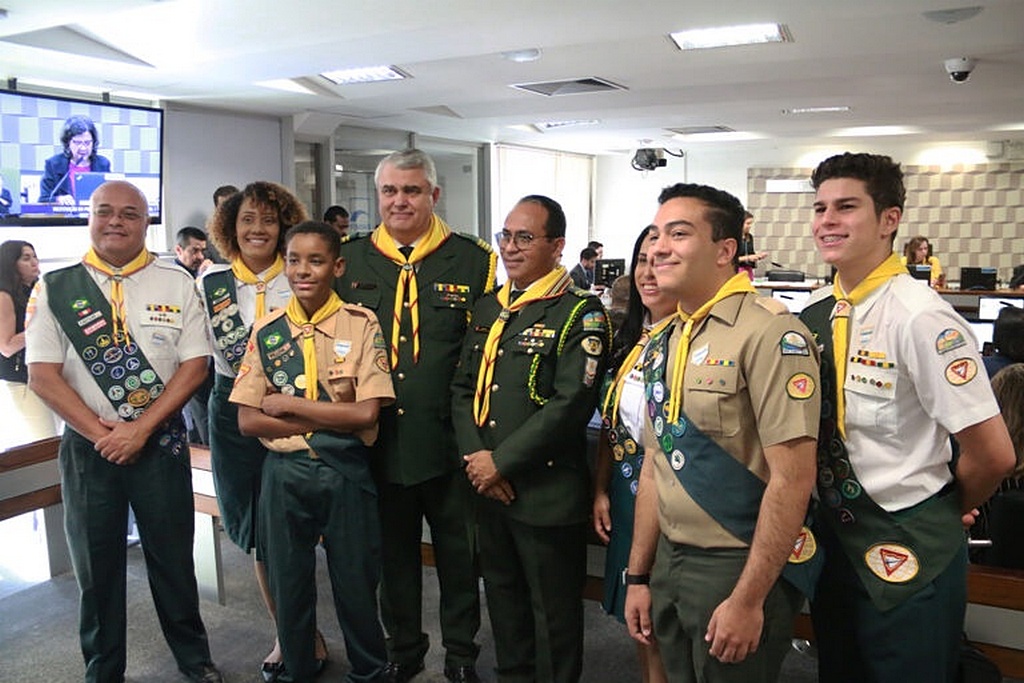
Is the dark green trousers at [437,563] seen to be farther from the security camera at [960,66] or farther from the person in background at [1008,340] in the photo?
the security camera at [960,66]

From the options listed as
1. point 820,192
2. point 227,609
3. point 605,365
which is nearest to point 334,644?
point 227,609

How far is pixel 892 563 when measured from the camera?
1.80 m

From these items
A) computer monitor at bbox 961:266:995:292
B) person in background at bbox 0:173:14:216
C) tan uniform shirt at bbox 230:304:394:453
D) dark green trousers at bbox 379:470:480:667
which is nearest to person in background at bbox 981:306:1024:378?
dark green trousers at bbox 379:470:480:667

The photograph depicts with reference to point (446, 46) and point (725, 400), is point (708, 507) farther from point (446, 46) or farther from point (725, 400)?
point (446, 46)

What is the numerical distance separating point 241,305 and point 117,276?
402 mm

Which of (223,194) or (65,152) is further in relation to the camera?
(65,152)

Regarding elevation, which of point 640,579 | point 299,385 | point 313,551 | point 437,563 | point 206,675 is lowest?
point 206,675

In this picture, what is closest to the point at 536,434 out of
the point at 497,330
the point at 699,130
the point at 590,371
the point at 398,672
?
the point at 590,371

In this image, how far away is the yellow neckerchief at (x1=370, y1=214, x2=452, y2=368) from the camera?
2.66 metres

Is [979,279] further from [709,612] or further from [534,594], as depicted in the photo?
[709,612]

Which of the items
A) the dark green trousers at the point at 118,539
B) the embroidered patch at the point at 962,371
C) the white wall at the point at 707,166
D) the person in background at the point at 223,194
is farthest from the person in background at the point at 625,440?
the white wall at the point at 707,166

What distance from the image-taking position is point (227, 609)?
Result: 3.47 meters

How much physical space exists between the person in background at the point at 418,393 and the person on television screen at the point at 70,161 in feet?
16.1

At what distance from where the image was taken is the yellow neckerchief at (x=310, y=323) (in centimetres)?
250
